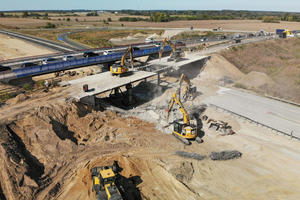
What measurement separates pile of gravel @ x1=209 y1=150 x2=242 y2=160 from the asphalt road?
7511 millimetres

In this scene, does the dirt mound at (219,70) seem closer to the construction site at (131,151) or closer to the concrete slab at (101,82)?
the construction site at (131,151)

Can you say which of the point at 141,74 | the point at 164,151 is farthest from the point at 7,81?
the point at 164,151

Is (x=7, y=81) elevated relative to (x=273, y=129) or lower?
elevated

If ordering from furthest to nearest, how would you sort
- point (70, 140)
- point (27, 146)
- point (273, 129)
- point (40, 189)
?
1. point (273, 129)
2. point (70, 140)
3. point (27, 146)
4. point (40, 189)

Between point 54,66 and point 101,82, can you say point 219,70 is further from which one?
point 54,66

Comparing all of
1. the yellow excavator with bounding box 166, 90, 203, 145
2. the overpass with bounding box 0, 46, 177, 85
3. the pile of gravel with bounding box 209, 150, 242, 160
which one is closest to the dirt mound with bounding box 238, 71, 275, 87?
the yellow excavator with bounding box 166, 90, 203, 145

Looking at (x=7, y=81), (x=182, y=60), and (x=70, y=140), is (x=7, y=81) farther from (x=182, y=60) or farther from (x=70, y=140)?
(x=182, y=60)

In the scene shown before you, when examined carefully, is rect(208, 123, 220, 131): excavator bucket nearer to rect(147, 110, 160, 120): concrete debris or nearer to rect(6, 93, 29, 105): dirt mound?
rect(147, 110, 160, 120): concrete debris

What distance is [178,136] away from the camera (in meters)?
24.1

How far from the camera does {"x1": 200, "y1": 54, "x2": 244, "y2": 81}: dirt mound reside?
45656 mm

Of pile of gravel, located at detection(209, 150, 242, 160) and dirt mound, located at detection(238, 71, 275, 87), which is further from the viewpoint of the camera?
dirt mound, located at detection(238, 71, 275, 87)

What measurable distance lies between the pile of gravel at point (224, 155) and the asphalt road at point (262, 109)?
24.6ft

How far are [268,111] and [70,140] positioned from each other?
24.0 m

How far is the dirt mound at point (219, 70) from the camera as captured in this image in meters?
45.7
